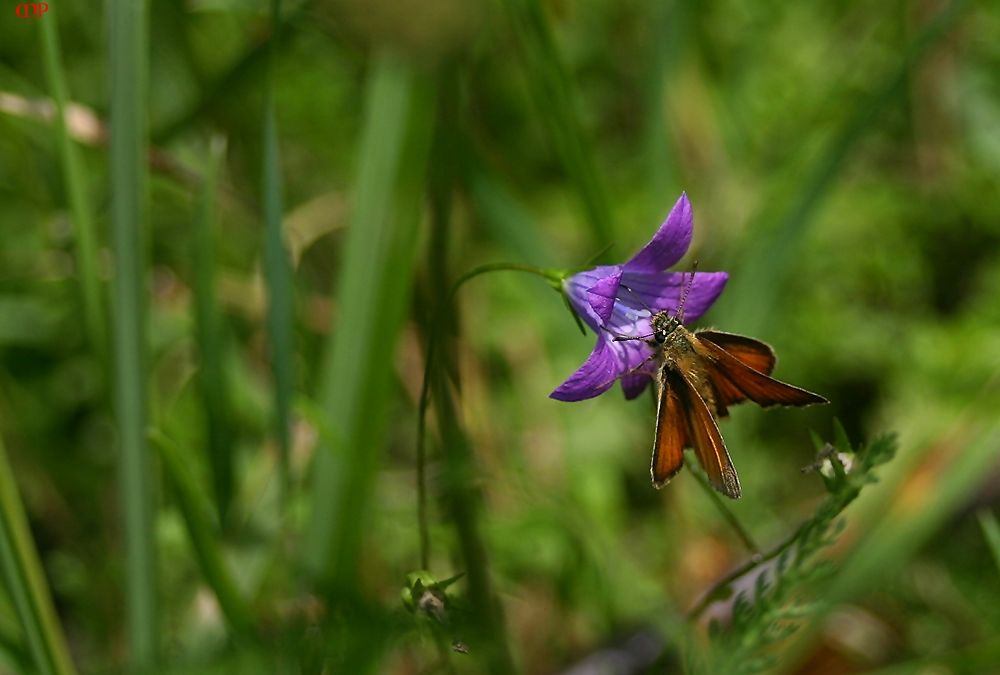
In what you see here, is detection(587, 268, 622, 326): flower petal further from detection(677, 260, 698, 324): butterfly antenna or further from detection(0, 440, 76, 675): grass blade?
detection(0, 440, 76, 675): grass blade

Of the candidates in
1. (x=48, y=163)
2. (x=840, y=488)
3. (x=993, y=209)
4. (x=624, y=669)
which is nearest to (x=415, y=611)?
(x=840, y=488)

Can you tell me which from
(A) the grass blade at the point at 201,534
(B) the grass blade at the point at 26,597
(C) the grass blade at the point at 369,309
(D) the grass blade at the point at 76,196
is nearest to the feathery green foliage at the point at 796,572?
(C) the grass blade at the point at 369,309

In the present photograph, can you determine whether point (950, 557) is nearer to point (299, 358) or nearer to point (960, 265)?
point (960, 265)

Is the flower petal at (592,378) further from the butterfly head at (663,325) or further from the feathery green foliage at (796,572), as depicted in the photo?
the feathery green foliage at (796,572)

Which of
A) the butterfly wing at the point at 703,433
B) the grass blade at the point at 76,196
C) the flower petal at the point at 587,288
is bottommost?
the butterfly wing at the point at 703,433

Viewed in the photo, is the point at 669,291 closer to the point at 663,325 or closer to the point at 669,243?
the point at 663,325

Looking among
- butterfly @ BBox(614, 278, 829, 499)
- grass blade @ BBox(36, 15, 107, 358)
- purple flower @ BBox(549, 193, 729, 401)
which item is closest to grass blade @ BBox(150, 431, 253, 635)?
grass blade @ BBox(36, 15, 107, 358)

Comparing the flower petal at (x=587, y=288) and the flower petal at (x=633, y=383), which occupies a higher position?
the flower petal at (x=587, y=288)

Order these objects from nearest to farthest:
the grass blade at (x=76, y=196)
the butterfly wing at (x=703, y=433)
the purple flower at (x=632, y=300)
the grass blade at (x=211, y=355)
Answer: the butterfly wing at (x=703, y=433) < the purple flower at (x=632, y=300) < the grass blade at (x=76, y=196) < the grass blade at (x=211, y=355)
